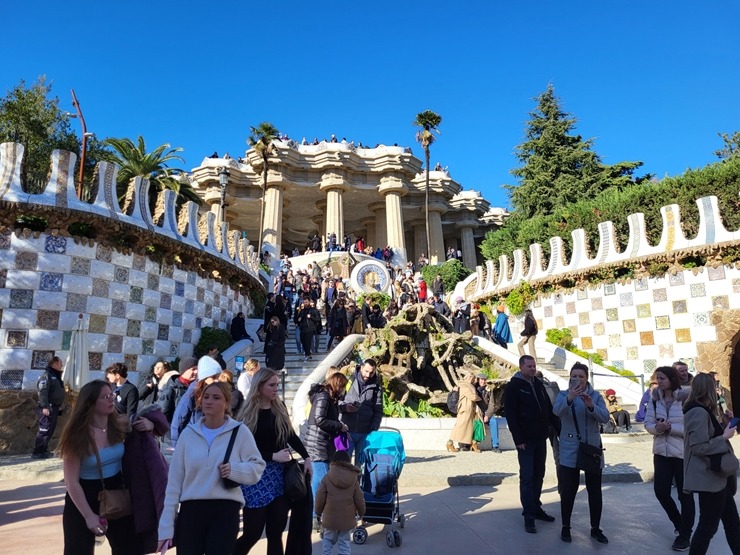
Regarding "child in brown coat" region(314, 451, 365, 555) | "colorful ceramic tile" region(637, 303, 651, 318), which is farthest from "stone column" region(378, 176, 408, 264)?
"child in brown coat" region(314, 451, 365, 555)

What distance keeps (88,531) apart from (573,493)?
12.9 ft

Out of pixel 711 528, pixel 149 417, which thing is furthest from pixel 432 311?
pixel 149 417

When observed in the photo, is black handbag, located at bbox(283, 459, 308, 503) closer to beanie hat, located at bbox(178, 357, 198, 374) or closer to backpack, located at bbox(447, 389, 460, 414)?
beanie hat, located at bbox(178, 357, 198, 374)

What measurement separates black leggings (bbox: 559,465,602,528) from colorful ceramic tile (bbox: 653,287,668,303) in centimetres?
1238

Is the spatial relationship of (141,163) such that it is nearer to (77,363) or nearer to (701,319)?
(77,363)

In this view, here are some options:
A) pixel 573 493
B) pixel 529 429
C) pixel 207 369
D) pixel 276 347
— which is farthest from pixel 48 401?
pixel 573 493

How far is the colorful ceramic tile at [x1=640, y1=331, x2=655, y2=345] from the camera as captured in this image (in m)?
15.5

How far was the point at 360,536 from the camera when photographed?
4.83 metres

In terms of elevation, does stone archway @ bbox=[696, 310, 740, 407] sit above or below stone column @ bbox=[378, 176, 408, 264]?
below

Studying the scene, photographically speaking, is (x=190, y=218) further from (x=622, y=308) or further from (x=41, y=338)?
(x=622, y=308)

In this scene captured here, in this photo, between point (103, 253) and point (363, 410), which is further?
point (103, 253)

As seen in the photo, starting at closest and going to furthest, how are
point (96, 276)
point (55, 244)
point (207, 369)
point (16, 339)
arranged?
point (207, 369) → point (16, 339) → point (55, 244) → point (96, 276)

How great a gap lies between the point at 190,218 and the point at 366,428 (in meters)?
10.7

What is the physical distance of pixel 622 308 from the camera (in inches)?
642
